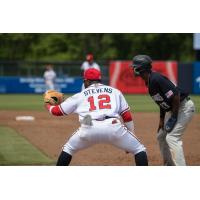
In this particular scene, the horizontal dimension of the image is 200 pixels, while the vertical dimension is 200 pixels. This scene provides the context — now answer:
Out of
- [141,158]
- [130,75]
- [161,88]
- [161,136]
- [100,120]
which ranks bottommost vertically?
[141,158]

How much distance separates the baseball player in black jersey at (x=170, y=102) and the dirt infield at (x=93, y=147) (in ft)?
5.26

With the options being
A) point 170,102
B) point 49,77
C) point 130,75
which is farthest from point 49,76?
point 170,102

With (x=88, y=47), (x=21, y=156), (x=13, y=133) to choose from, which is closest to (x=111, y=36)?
(x=88, y=47)

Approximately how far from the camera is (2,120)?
16125 mm

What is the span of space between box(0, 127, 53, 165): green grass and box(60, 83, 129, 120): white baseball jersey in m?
2.26

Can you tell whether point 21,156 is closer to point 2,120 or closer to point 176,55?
point 2,120

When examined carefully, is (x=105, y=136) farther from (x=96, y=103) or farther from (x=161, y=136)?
(x=161, y=136)

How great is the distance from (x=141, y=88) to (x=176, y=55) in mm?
13659

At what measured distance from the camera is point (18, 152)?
1090cm

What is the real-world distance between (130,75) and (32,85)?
187 inches

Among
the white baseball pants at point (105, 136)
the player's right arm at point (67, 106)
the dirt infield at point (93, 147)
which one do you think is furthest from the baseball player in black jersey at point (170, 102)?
the dirt infield at point (93, 147)

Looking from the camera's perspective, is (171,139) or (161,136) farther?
(161,136)

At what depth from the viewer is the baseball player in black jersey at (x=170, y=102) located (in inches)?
321

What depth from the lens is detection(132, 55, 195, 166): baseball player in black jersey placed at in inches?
321
